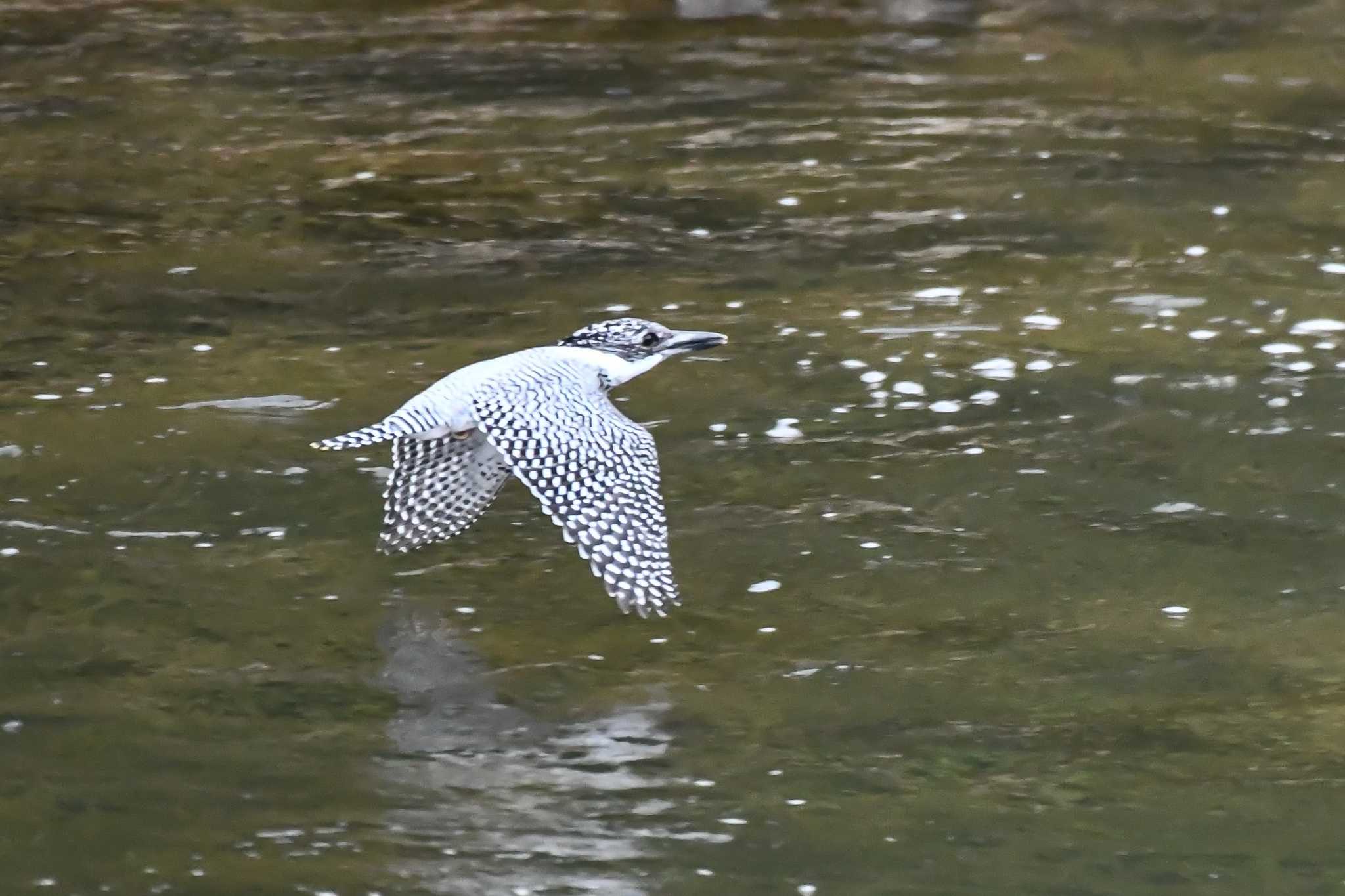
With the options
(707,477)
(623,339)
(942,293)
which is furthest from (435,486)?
(942,293)

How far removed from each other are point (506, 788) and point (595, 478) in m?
1.02

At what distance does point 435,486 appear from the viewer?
6.97 metres

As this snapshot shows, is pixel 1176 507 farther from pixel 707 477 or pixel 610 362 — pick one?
pixel 610 362

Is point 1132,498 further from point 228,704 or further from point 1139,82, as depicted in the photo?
point 1139,82

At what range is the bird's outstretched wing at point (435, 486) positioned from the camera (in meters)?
6.95

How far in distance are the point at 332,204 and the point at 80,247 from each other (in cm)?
144

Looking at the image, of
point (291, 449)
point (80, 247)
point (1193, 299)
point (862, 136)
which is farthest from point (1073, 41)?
point (291, 449)

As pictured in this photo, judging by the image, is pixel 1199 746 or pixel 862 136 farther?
pixel 862 136

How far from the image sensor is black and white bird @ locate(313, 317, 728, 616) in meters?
6.18

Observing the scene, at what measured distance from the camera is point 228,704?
6.27 meters

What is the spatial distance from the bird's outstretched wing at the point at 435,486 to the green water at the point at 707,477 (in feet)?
0.88

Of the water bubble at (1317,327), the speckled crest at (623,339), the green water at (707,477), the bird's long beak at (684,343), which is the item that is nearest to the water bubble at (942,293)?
the green water at (707,477)

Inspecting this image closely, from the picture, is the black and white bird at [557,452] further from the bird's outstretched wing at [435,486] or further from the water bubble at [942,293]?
the water bubble at [942,293]

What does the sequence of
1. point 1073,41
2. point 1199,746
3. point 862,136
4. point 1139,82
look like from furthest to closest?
point 1073,41 < point 1139,82 < point 862,136 < point 1199,746
